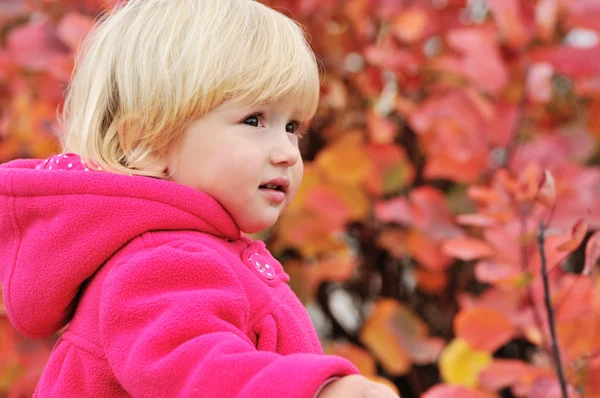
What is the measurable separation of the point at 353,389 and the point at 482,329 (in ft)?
2.25

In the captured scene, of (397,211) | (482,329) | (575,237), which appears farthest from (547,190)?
(397,211)

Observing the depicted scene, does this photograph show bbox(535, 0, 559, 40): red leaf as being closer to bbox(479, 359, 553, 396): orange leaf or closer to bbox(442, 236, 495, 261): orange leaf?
bbox(442, 236, 495, 261): orange leaf

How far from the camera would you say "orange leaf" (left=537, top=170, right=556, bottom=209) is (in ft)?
3.45

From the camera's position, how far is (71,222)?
0.94 meters

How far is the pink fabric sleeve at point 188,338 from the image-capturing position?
758mm

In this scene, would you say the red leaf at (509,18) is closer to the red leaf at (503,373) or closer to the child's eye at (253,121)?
the red leaf at (503,373)

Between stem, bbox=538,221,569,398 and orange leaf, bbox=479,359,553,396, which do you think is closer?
stem, bbox=538,221,569,398

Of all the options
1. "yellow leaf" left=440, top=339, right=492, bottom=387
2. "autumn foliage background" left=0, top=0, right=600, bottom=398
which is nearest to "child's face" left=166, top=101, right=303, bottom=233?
"autumn foliage background" left=0, top=0, right=600, bottom=398

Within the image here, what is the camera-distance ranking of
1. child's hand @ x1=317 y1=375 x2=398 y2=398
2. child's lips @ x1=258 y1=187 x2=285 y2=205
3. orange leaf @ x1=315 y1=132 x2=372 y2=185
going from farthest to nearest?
orange leaf @ x1=315 y1=132 x2=372 y2=185, child's lips @ x1=258 y1=187 x2=285 y2=205, child's hand @ x1=317 y1=375 x2=398 y2=398

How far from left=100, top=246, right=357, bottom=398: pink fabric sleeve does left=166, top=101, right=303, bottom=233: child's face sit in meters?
0.10

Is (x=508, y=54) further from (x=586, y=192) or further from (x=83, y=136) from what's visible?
(x=83, y=136)

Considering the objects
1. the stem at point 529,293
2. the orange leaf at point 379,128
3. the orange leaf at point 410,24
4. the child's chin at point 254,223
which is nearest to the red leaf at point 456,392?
the stem at point 529,293

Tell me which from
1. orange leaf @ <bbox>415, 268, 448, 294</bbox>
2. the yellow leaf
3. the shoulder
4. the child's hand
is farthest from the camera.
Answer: orange leaf @ <bbox>415, 268, 448, 294</bbox>

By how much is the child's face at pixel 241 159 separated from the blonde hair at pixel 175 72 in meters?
0.02
